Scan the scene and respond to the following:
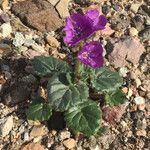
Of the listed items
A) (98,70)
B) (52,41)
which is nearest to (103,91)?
(98,70)

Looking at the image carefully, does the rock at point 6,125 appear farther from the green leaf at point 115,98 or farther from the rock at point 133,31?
Result: the rock at point 133,31

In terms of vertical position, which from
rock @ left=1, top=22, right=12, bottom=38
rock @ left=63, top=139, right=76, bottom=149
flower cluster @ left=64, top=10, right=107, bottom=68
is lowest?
rock @ left=63, top=139, right=76, bottom=149

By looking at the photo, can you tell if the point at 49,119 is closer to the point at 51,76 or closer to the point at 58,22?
the point at 51,76

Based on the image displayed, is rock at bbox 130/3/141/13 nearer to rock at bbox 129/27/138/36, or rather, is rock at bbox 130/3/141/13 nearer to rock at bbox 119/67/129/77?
rock at bbox 129/27/138/36

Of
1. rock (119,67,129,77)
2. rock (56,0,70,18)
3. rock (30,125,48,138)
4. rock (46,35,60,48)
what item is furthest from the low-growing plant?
rock (56,0,70,18)

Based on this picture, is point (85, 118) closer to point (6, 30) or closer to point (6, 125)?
point (6, 125)

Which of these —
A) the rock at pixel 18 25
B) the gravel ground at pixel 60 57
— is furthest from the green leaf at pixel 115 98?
the rock at pixel 18 25

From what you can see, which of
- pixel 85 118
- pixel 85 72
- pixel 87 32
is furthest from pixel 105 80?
pixel 87 32
